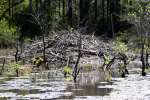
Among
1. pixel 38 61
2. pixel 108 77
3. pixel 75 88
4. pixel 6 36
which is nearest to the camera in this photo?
pixel 75 88

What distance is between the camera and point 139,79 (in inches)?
886

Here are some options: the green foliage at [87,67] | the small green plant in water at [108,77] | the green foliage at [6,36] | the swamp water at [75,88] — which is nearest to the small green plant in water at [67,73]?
the swamp water at [75,88]

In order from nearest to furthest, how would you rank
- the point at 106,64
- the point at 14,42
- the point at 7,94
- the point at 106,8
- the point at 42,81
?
the point at 7,94, the point at 42,81, the point at 106,64, the point at 14,42, the point at 106,8

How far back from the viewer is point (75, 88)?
1962 centimetres

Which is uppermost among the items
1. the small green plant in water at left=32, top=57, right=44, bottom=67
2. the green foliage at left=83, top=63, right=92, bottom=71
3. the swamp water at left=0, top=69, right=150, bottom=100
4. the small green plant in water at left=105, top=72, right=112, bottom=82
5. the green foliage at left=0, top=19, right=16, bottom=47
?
the green foliage at left=0, top=19, right=16, bottom=47

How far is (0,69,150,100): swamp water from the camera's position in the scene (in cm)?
1737

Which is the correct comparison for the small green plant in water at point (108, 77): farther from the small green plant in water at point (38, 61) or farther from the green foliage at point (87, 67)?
the small green plant in water at point (38, 61)

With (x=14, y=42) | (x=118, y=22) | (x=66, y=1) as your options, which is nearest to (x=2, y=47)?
(x=14, y=42)

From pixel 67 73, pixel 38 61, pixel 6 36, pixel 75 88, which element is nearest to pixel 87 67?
pixel 38 61

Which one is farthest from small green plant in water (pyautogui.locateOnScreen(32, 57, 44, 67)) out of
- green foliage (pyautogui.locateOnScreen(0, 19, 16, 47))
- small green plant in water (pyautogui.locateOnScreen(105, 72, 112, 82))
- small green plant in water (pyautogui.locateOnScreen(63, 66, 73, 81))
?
green foliage (pyautogui.locateOnScreen(0, 19, 16, 47))

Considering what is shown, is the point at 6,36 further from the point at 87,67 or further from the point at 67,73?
the point at 67,73

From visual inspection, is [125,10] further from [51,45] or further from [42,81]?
[42,81]

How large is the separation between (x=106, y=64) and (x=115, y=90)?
296 inches

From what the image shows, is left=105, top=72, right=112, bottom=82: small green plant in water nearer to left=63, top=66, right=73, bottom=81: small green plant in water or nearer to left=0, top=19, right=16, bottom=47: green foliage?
left=63, top=66, right=73, bottom=81: small green plant in water
